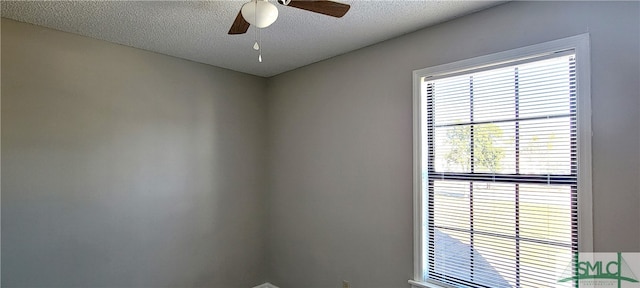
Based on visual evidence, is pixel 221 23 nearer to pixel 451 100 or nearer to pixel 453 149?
pixel 451 100

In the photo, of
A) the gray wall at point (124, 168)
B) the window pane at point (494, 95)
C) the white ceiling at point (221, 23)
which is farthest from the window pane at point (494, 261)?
the gray wall at point (124, 168)

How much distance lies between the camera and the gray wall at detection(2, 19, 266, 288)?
2400 millimetres

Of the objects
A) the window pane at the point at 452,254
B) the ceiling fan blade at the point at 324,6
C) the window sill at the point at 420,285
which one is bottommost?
the window sill at the point at 420,285

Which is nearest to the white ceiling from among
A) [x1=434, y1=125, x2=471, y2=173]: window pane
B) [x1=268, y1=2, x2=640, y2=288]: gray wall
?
[x1=268, y1=2, x2=640, y2=288]: gray wall

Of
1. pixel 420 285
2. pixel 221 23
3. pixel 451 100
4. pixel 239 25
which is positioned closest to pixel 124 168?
pixel 221 23

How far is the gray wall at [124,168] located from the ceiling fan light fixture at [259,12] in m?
1.82

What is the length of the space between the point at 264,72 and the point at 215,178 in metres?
1.29

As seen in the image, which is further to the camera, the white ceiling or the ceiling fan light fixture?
the white ceiling

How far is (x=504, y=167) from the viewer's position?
2.15m

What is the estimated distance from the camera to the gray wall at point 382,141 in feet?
5.72

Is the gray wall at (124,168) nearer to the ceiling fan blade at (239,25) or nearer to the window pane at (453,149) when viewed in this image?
the ceiling fan blade at (239,25)

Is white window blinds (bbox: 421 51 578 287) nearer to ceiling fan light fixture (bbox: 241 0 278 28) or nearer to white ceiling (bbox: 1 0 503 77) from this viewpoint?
white ceiling (bbox: 1 0 503 77)

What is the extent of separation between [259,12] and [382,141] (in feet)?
5.12

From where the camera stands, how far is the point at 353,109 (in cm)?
302
